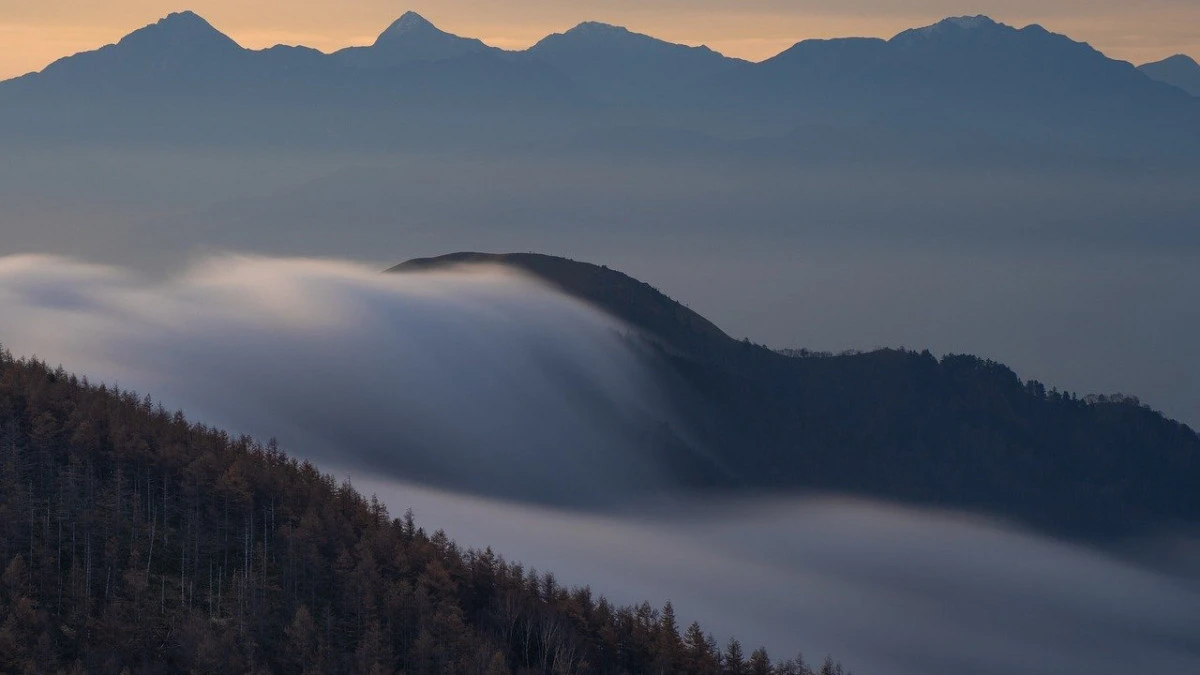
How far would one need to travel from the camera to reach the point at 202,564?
117m

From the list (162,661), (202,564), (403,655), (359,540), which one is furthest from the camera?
(359,540)

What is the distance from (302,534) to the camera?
4830 inches

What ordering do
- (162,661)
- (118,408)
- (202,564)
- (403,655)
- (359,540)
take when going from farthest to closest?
1. (118,408)
2. (359,540)
3. (202,564)
4. (403,655)
5. (162,661)

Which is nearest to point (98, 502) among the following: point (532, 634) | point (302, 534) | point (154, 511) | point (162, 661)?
point (154, 511)

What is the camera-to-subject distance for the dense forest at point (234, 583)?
335 feet

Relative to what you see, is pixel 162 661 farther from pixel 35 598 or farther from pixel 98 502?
pixel 98 502

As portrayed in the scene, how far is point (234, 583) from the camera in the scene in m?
112

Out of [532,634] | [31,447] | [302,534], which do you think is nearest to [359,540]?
[302,534]

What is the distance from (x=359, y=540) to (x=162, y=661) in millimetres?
31440

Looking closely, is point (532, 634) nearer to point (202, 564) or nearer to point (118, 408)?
point (202, 564)

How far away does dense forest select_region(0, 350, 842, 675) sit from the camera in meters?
102

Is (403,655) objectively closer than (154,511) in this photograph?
Yes

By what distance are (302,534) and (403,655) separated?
1694 centimetres

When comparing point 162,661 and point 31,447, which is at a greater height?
point 31,447
